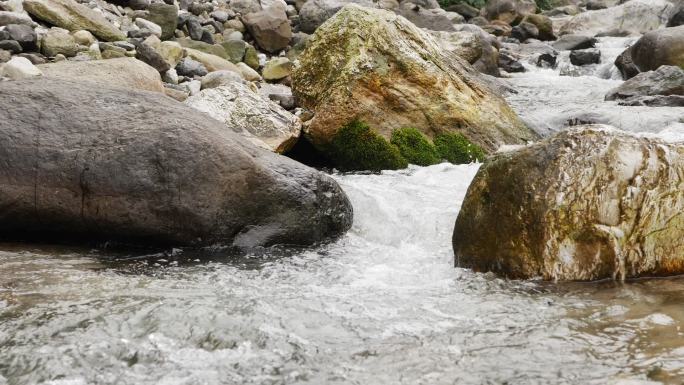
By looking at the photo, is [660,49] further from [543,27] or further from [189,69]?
[189,69]

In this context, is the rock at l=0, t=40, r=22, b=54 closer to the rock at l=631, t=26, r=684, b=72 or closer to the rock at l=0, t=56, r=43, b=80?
the rock at l=0, t=56, r=43, b=80

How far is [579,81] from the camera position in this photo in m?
17.3

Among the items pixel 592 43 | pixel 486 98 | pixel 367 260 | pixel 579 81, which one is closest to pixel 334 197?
pixel 367 260

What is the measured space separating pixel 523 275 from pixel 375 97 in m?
4.41

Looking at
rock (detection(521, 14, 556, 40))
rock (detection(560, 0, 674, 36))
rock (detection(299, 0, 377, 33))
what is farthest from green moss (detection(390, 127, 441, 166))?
rock (detection(560, 0, 674, 36))

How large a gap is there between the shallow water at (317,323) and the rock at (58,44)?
5.88m

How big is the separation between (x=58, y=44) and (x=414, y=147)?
5.67 meters

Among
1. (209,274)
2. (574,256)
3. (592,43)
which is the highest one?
(592,43)

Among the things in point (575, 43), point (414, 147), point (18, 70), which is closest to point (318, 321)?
point (414, 147)

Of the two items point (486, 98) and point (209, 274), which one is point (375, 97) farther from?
point (209, 274)

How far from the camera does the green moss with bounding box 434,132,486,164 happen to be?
9.20m

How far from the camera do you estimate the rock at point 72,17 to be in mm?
11297

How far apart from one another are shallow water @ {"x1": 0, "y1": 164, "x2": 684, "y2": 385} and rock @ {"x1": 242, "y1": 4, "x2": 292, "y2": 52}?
11.3m

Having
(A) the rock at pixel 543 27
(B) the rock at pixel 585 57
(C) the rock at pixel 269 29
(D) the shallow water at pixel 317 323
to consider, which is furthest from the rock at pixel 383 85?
(A) the rock at pixel 543 27
